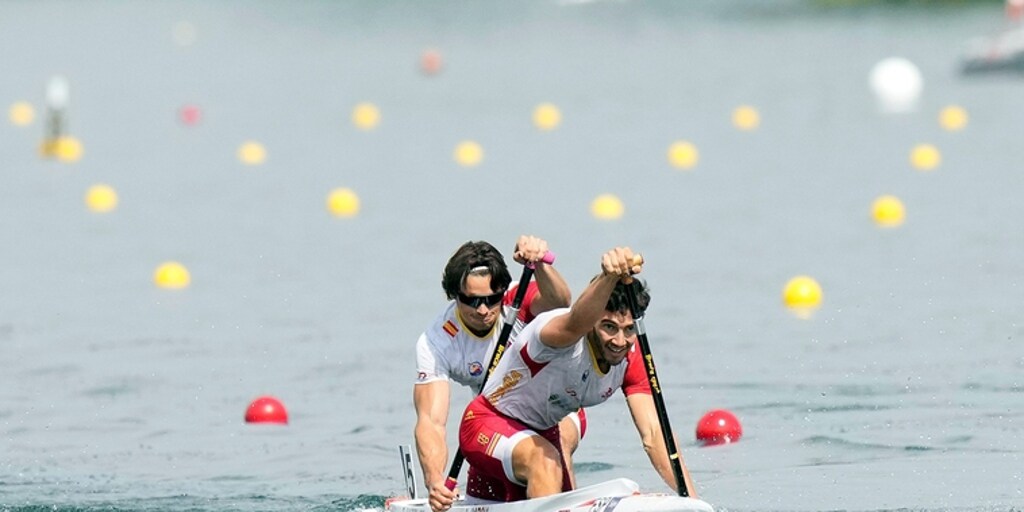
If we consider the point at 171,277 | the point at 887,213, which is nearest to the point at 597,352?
the point at 171,277

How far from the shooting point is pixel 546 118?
96.2 feet

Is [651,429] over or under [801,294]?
under

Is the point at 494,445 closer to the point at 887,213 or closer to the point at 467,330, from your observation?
the point at 467,330

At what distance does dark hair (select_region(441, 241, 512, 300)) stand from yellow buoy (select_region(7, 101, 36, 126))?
24.4 meters

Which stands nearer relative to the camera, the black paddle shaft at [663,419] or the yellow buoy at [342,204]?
the black paddle shaft at [663,419]

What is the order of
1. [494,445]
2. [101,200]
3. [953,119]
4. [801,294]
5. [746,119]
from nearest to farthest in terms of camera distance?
[494,445] < [801,294] < [101,200] < [953,119] < [746,119]

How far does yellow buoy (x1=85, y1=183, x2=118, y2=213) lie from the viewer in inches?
838

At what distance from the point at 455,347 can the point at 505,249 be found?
8757 millimetres

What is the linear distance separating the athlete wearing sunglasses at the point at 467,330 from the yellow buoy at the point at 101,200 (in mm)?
13289

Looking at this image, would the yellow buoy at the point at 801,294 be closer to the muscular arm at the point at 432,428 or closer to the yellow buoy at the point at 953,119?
the muscular arm at the point at 432,428

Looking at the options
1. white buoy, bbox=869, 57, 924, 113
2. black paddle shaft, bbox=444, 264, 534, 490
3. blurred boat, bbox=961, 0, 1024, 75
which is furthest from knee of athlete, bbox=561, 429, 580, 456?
blurred boat, bbox=961, 0, 1024, 75

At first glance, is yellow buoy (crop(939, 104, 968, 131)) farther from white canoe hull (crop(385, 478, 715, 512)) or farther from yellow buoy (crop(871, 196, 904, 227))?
white canoe hull (crop(385, 478, 715, 512))

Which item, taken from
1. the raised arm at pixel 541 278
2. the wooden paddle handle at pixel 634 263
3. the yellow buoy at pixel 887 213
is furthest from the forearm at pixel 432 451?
the yellow buoy at pixel 887 213

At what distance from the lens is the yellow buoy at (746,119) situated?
93.2 ft
